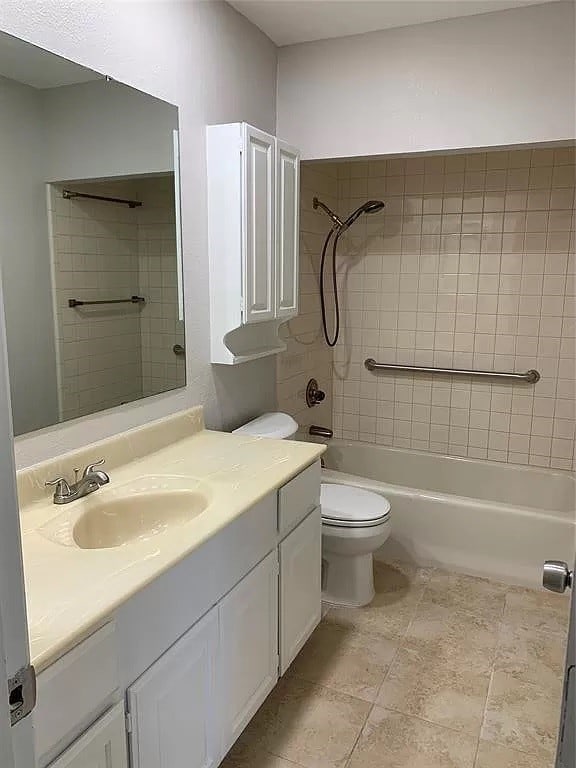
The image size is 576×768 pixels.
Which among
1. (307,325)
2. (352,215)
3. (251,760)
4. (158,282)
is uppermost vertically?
(352,215)

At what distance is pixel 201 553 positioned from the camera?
1.48 metres

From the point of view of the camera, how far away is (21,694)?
0.71 metres

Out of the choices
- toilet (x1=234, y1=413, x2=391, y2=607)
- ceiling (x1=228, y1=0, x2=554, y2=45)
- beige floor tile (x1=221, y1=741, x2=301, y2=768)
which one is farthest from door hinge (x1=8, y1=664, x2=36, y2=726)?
ceiling (x1=228, y1=0, x2=554, y2=45)

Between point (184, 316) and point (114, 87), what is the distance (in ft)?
2.56

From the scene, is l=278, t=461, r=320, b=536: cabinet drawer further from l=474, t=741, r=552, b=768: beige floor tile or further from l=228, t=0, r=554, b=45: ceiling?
l=228, t=0, r=554, b=45: ceiling

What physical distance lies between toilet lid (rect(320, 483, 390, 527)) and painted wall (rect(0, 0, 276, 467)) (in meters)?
0.52

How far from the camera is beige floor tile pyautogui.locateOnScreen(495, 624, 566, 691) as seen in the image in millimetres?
2242

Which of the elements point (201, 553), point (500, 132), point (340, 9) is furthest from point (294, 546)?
point (340, 9)

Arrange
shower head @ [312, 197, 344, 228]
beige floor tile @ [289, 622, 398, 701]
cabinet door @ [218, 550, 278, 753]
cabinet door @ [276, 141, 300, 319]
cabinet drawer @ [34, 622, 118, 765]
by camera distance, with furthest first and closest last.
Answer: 1. shower head @ [312, 197, 344, 228]
2. cabinet door @ [276, 141, 300, 319]
3. beige floor tile @ [289, 622, 398, 701]
4. cabinet door @ [218, 550, 278, 753]
5. cabinet drawer @ [34, 622, 118, 765]

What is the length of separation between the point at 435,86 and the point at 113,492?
200 cm

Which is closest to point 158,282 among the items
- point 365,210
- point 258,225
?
point 258,225

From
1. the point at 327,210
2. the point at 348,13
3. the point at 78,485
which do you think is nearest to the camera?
the point at 78,485

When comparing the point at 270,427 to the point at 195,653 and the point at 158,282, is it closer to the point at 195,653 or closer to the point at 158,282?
the point at 158,282

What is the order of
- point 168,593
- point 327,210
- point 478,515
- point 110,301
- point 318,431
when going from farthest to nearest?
point 318,431
point 327,210
point 478,515
point 110,301
point 168,593
